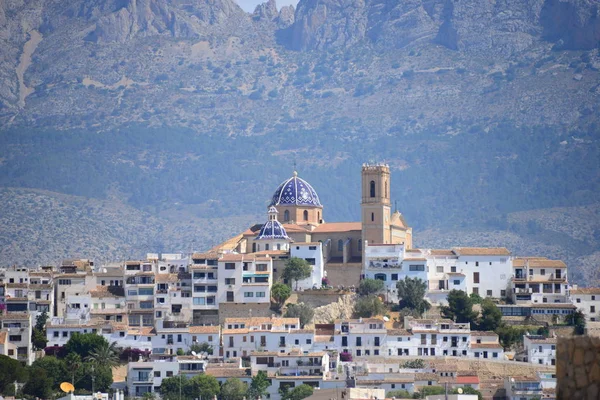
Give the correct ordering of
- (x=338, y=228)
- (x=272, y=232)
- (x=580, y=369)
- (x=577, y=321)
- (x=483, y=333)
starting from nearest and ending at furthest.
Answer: (x=580, y=369), (x=483, y=333), (x=577, y=321), (x=272, y=232), (x=338, y=228)

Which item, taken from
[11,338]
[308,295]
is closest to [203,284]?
[308,295]

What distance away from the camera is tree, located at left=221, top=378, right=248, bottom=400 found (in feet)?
252

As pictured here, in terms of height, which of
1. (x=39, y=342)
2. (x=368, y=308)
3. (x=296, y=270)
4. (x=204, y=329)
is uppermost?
(x=296, y=270)

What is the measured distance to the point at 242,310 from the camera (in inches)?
3565

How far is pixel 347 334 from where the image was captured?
8631 cm

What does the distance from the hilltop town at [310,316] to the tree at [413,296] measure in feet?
0.29

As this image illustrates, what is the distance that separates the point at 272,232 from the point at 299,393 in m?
22.7

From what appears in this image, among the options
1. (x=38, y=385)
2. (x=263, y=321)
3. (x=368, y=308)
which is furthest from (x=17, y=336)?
(x=368, y=308)

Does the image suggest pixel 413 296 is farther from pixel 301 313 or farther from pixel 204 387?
pixel 204 387

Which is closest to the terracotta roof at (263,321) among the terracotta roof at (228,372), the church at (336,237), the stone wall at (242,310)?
the stone wall at (242,310)

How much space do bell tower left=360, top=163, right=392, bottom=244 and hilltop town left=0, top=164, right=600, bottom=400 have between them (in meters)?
0.09

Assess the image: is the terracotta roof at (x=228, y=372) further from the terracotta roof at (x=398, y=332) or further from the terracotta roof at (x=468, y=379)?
the terracotta roof at (x=468, y=379)

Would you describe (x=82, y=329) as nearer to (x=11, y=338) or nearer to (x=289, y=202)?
(x=11, y=338)

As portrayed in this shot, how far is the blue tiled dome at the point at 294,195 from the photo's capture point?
107 meters
